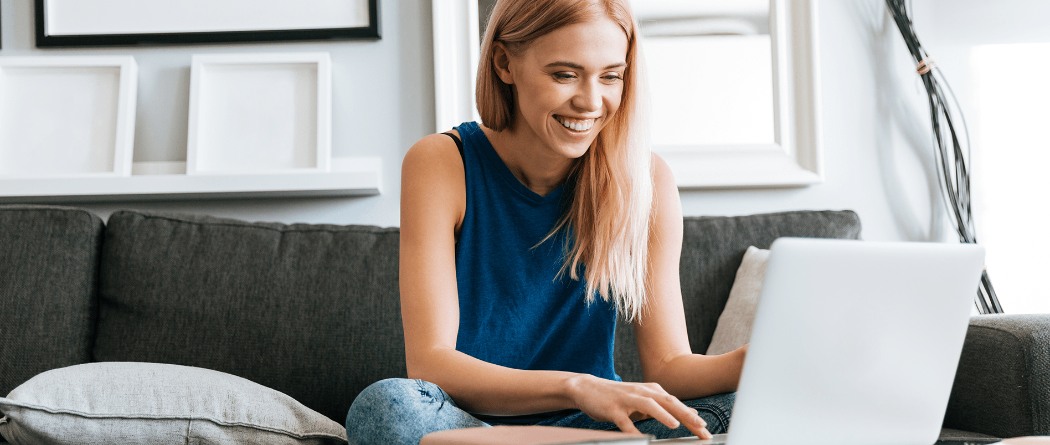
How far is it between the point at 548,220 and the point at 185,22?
3.83ft

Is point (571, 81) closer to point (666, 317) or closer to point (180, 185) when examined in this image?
point (666, 317)

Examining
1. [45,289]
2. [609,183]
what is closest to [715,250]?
[609,183]

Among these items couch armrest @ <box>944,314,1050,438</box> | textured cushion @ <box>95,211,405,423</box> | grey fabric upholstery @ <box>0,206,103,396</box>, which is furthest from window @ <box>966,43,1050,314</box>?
grey fabric upholstery @ <box>0,206,103,396</box>

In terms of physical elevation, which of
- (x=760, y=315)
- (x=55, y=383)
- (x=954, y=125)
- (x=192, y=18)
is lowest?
(x=55, y=383)

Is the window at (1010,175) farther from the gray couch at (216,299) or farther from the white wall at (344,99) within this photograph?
the white wall at (344,99)

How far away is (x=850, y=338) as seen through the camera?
0.74 meters

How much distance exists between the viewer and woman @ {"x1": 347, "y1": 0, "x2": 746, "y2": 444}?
1197 mm

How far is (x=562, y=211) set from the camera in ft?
4.47

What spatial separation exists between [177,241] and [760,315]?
4.40 feet

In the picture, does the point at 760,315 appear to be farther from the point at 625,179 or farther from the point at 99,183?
the point at 99,183

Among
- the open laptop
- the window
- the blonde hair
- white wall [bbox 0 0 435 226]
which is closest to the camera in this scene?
the open laptop

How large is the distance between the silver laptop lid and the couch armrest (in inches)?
21.5

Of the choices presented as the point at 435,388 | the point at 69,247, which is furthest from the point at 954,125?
the point at 69,247

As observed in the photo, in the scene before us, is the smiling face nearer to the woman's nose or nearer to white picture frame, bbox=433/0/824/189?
the woman's nose
